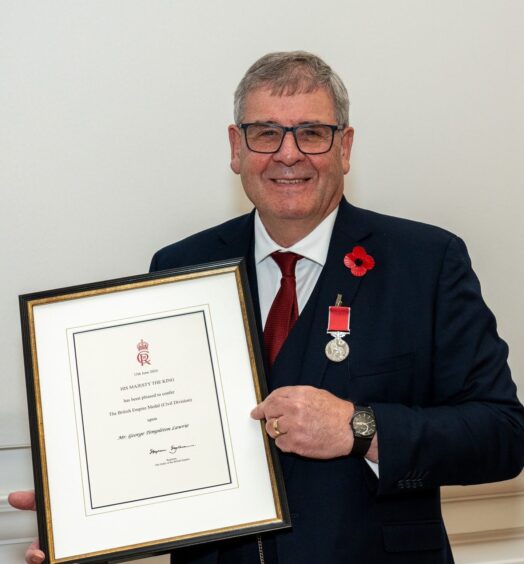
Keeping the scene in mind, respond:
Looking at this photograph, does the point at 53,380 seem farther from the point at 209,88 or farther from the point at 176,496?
the point at 209,88

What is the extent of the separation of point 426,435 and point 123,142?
129 centimetres

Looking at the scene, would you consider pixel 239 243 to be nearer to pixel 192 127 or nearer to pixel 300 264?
pixel 300 264

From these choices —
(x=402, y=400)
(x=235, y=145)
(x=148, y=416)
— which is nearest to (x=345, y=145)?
(x=235, y=145)

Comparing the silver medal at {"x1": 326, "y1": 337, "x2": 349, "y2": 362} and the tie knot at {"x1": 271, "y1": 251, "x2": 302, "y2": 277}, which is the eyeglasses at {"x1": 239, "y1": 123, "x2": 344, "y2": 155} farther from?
the silver medal at {"x1": 326, "y1": 337, "x2": 349, "y2": 362}

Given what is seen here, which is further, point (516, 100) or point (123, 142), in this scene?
point (516, 100)

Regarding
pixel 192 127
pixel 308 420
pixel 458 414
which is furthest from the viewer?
pixel 192 127

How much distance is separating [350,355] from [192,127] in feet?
3.38

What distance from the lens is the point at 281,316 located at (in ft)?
6.43

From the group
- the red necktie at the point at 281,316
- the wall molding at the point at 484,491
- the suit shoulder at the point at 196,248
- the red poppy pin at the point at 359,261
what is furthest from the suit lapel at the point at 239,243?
the wall molding at the point at 484,491

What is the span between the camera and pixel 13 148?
98.1 inches

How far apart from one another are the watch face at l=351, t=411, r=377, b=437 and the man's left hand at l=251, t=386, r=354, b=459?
0.01 m

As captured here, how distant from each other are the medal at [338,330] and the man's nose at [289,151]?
328 mm

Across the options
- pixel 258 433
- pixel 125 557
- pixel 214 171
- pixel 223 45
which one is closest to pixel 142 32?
pixel 223 45

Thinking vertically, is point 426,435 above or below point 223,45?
below
